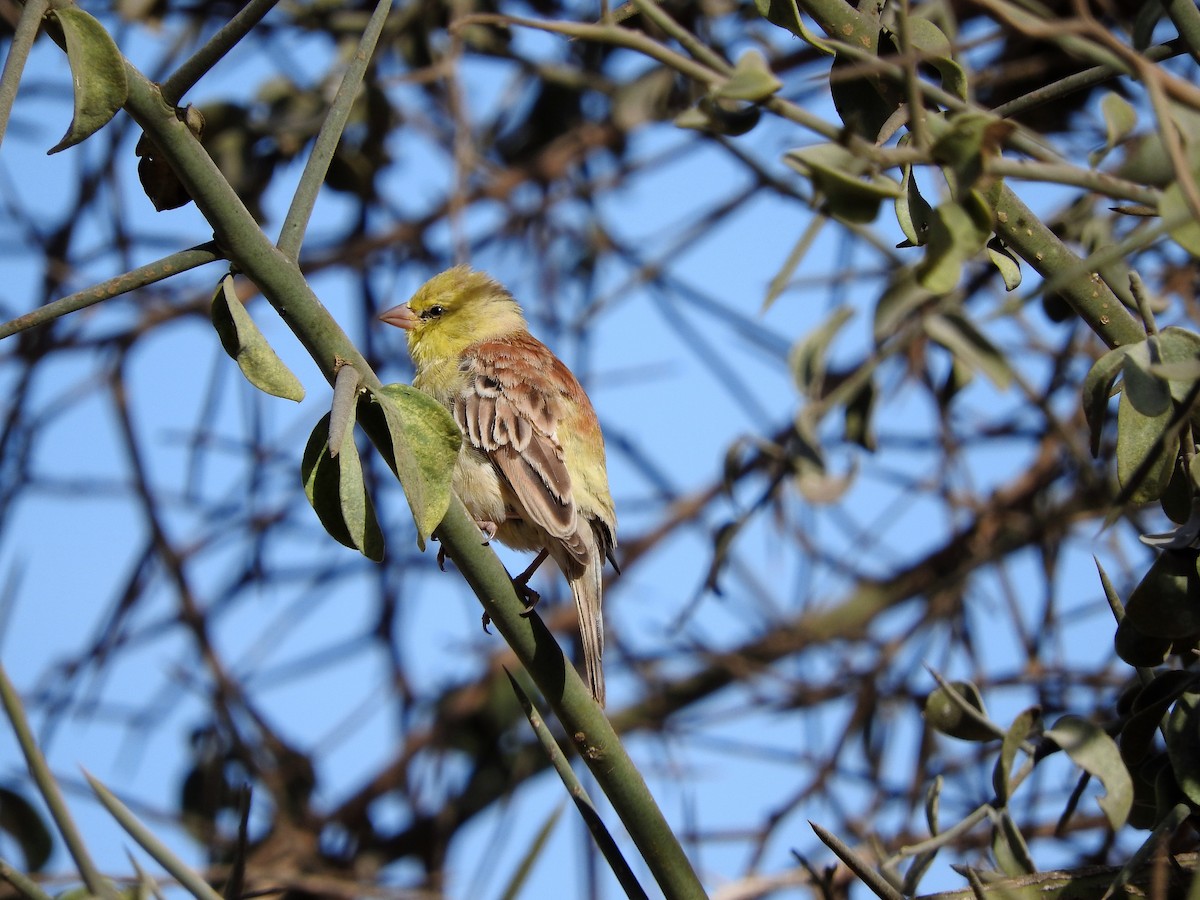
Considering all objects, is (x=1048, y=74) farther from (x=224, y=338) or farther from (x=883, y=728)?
(x=224, y=338)

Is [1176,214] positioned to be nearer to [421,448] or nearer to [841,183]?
[841,183]

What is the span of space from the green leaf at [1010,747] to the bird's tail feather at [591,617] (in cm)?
146

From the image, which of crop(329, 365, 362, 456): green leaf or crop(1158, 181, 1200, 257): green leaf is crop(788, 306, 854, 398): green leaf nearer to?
crop(329, 365, 362, 456): green leaf

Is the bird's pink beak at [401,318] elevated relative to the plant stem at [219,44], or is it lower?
elevated

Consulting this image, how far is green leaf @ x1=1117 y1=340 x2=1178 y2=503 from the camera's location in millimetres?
1557

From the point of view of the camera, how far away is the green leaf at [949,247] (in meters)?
1.24

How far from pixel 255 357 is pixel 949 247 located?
31.7 inches

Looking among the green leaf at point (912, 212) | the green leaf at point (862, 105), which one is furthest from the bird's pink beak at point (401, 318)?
the green leaf at point (912, 212)

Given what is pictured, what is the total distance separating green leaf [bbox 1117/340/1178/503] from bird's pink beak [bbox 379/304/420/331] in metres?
3.27

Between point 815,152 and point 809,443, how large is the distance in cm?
175

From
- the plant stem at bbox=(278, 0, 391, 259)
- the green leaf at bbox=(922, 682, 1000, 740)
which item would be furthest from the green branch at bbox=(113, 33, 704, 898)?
the green leaf at bbox=(922, 682, 1000, 740)

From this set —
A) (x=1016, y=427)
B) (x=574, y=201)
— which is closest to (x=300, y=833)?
(x=574, y=201)

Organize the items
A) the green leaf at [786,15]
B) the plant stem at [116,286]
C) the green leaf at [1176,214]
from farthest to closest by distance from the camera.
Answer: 1. the green leaf at [786,15]
2. the plant stem at [116,286]
3. the green leaf at [1176,214]

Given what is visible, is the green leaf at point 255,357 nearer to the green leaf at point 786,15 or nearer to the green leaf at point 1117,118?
the green leaf at point 786,15
